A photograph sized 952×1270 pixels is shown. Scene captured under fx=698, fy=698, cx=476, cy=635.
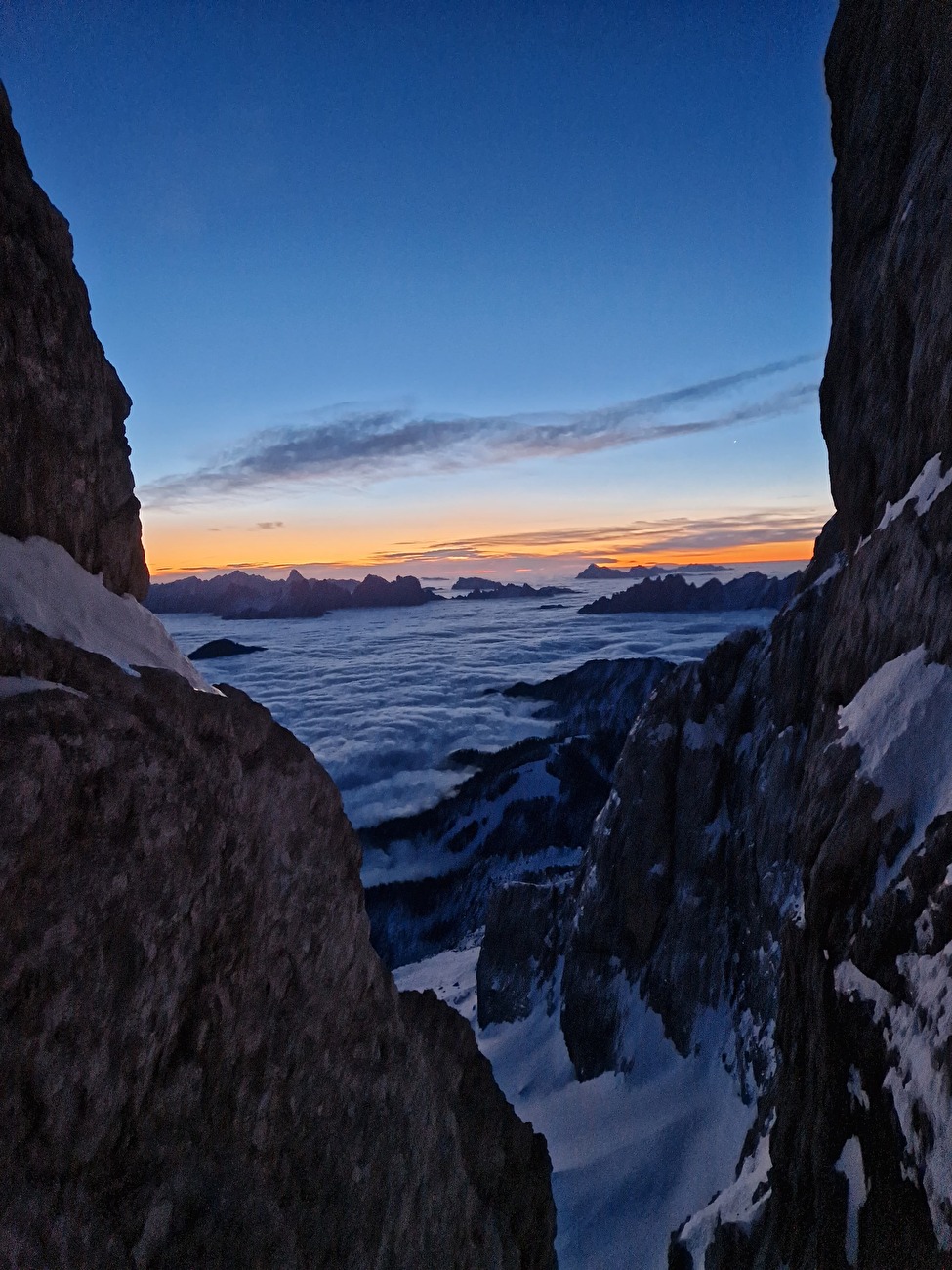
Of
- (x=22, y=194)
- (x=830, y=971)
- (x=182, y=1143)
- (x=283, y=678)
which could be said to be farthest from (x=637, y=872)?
(x=283, y=678)

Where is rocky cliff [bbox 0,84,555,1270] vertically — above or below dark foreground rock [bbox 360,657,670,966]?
above

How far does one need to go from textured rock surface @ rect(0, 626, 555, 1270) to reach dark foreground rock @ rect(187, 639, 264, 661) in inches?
5880

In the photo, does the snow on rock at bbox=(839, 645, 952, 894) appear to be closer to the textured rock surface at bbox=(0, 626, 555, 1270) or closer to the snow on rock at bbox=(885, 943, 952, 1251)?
the snow on rock at bbox=(885, 943, 952, 1251)

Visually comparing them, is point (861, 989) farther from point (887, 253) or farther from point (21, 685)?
point (887, 253)

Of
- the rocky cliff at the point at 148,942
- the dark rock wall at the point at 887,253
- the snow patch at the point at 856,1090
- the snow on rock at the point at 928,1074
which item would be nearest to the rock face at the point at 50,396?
the rocky cliff at the point at 148,942

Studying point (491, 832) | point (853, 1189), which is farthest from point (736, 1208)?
point (491, 832)

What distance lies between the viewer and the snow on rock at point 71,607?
7.72 metres

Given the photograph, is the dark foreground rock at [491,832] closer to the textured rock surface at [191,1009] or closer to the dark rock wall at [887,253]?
the dark rock wall at [887,253]

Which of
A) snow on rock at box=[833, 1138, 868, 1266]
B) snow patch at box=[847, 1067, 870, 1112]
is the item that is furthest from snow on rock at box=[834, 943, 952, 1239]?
snow on rock at box=[833, 1138, 868, 1266]

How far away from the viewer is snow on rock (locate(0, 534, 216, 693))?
772cm

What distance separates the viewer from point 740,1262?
1218cm

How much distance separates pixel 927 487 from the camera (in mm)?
11680

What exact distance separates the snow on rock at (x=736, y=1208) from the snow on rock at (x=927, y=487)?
39.9ft

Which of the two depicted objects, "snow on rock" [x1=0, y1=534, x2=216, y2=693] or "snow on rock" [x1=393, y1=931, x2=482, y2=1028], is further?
"snow on rock" [x1=393, y1=931, x2=482, y2=1028]
